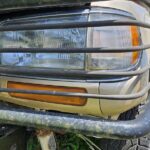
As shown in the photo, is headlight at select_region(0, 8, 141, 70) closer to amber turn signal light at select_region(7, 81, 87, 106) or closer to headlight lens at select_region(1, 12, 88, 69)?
headlight lens at select_region(1, 12, 88, 69)

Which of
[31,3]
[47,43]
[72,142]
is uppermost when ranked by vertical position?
[31,3]

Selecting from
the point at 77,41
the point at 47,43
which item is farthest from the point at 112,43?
the point at 47,43

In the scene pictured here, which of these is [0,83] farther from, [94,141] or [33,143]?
[94,141]

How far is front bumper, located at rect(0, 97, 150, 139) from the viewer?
62.9 inches

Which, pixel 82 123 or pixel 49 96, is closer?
pixel 82 123

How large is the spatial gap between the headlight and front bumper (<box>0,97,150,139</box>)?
0.29 m

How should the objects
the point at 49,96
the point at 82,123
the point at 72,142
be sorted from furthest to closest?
the point at 72,142 → the point at 49,96 → the point at 82,123

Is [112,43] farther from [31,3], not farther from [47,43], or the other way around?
[31,3]

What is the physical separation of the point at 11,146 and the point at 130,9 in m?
0.99

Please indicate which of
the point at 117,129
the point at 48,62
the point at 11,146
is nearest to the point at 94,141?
the point at 11,146

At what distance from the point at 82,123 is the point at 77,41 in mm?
449

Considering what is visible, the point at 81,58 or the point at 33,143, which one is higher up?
the point at 81,58

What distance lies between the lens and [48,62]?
1.94 metres

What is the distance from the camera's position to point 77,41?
1918mm
